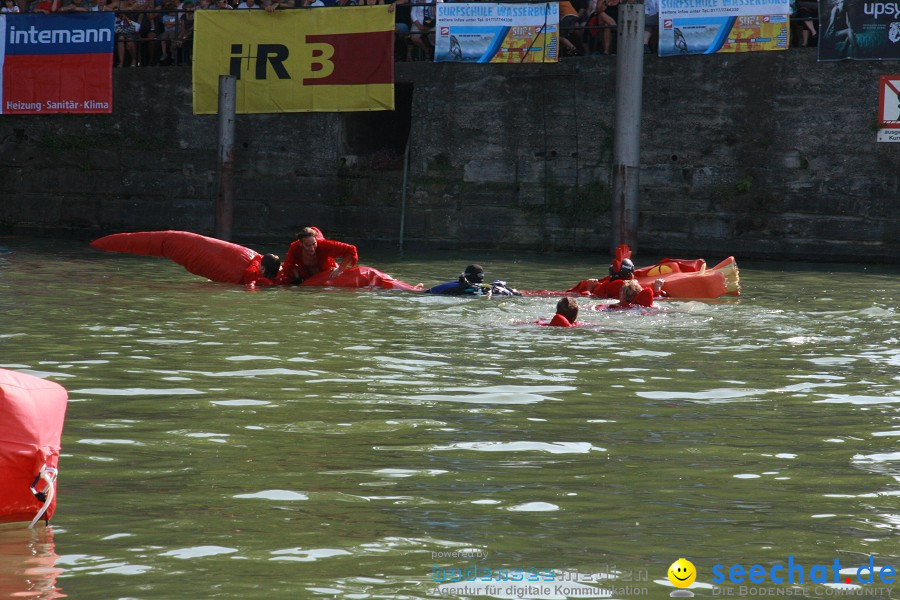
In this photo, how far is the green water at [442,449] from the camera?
4246mm

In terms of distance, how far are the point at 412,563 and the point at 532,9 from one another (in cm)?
1557

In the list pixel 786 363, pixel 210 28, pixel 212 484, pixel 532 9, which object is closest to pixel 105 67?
pixel 210 28

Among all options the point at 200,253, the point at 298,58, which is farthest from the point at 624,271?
the point at 298,58

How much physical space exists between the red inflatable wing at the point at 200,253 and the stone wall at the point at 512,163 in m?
6.09

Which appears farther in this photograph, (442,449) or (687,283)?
(687,283)

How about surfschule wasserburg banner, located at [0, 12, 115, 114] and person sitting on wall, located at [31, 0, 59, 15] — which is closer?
surfschule wasserburg banner, located at [0, 12, 115, 114]

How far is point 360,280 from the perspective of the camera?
1416 centimetres

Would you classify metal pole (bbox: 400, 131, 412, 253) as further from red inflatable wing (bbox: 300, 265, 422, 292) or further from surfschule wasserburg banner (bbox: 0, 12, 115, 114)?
red inflatable wing (bbox: 300, 265, 422, 292)

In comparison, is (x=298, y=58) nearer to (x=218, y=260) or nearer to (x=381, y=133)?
(x=381, y=133)

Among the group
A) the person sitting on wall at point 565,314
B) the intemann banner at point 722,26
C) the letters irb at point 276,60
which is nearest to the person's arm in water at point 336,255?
the person sitting on wall at point 565,314

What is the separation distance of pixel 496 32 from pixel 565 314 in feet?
30.5

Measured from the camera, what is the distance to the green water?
13.9ft

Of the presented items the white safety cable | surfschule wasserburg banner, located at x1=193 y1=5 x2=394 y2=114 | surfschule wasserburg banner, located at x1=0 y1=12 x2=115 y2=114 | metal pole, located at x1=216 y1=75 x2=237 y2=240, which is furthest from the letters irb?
the white safety cable

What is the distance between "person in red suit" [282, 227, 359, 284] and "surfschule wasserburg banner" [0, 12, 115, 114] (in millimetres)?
8176
